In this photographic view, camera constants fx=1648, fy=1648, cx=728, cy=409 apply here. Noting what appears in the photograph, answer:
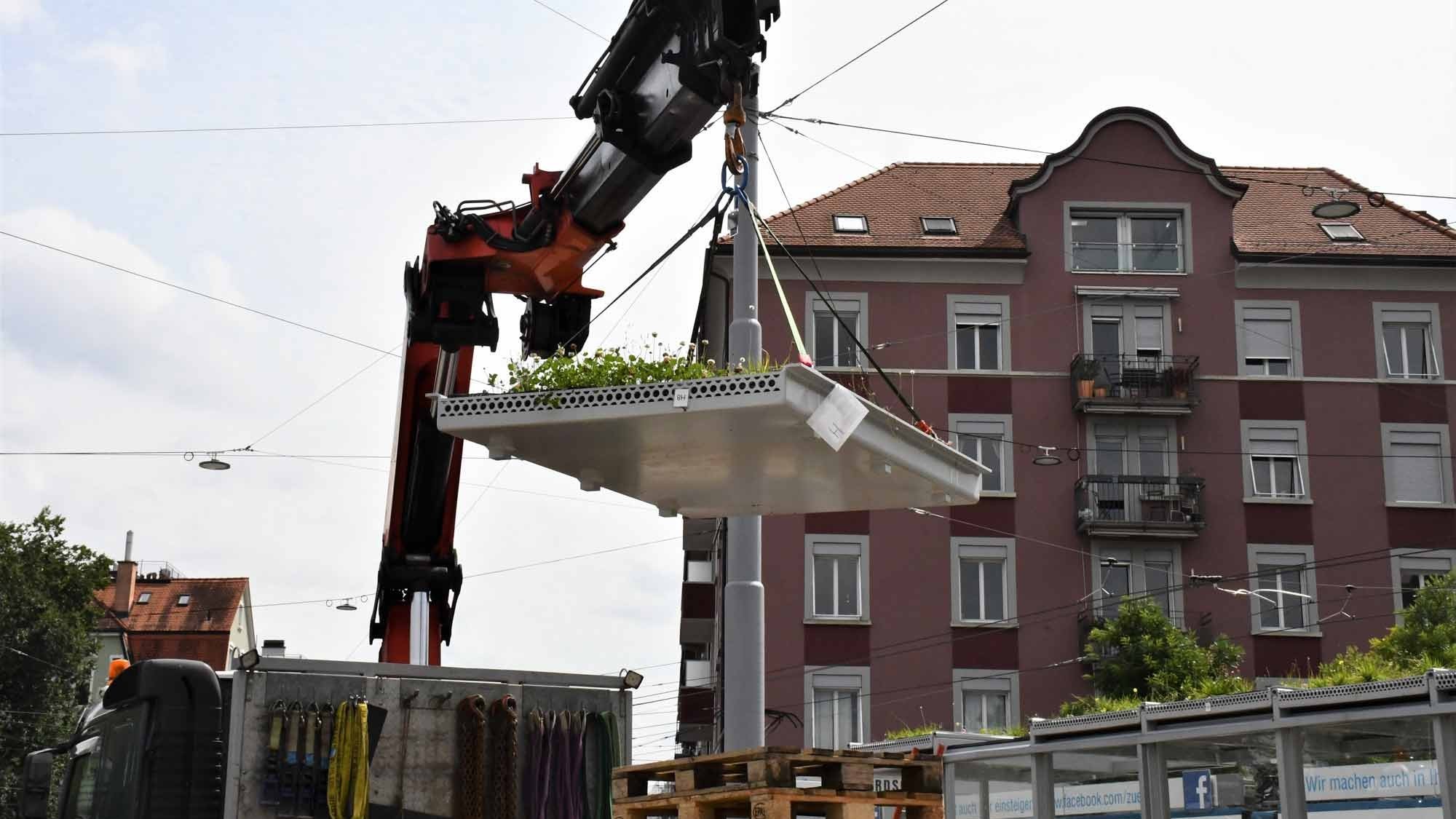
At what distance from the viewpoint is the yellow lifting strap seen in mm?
10125

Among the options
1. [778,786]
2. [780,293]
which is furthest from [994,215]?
[778,786]

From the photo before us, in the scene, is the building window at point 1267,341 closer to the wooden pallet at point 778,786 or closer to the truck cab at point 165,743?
the truck cab at point 165,743

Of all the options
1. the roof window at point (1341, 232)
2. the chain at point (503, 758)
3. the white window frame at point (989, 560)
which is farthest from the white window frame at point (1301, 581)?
the chain at point (503, 758)

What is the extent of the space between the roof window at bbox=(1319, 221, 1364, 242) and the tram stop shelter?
32019 mm

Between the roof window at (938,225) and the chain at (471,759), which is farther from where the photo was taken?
the roof window at (938,225)

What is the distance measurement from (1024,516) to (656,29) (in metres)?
30.9

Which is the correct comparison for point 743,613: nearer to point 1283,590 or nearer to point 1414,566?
point 1283,590

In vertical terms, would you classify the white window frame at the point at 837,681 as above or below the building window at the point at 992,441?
below

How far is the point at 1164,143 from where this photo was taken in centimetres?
4259

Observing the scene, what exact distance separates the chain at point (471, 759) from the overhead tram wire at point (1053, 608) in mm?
28466

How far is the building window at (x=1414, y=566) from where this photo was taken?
40.2 metres

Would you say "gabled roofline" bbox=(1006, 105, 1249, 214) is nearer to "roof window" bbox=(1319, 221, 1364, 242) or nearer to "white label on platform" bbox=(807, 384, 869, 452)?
"roof window" bbox=(1319, 221, 1364, 242)

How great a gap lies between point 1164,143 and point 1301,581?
11650mm

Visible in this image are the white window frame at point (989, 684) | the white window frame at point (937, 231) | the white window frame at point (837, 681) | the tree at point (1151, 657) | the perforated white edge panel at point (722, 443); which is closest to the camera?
the perforated white edge panel at point (722, 443)
